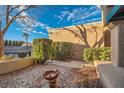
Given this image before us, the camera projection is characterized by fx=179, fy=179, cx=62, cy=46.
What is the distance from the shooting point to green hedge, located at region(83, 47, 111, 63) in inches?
305

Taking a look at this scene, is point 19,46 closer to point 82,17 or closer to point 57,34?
point 57,34

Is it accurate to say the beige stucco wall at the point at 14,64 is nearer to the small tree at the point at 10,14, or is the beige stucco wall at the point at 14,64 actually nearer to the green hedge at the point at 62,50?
the small tree at the point at 10,14

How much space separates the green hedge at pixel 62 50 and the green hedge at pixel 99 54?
315 cm

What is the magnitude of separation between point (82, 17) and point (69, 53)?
243cm

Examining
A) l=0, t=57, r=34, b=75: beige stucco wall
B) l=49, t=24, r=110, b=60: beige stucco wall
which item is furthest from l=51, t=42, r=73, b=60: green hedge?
l=0, t=57, r=34, b=75: beige stucco wall

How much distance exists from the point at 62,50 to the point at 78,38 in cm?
127

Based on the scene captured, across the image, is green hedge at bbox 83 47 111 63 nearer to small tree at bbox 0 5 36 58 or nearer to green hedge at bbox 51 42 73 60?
green hedge at bbox 51 42 73 60

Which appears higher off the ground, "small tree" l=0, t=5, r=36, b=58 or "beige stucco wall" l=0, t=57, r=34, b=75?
"small tree" l=0, t=5, r=36, b=58

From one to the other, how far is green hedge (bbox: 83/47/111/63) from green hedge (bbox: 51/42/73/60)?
3.15m

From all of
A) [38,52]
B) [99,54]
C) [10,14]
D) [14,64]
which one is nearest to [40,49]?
[38,52]

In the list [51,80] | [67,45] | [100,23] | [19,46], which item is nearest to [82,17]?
[100,23]

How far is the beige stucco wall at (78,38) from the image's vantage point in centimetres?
1083

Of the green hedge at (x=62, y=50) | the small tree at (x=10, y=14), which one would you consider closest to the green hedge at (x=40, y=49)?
the green hedge at (x=62, y=50)

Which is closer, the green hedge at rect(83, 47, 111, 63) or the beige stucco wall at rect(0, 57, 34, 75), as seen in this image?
the beige stucco wall at rect(0, 57, 34, 75)
